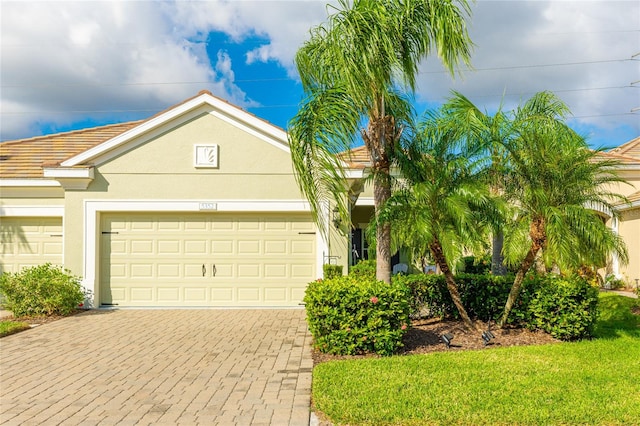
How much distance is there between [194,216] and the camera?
41.8ft

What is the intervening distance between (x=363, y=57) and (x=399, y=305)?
3683 mm

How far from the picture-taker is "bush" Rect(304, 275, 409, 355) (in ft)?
24.1

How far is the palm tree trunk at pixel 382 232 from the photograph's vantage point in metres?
8.29

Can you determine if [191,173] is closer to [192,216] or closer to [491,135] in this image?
[192,216]

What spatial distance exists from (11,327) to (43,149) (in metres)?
7.19

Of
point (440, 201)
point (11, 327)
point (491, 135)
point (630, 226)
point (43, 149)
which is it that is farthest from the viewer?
point (630, 226)

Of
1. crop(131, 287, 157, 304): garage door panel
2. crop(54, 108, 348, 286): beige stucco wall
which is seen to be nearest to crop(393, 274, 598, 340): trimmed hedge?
crop(54, 108, 348, 286): beige stucco wall

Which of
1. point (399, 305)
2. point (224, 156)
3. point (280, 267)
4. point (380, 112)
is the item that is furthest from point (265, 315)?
point (380, 112)

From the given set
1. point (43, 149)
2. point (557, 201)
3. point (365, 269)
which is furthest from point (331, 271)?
point (43, 149)

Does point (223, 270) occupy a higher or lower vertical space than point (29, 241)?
lower

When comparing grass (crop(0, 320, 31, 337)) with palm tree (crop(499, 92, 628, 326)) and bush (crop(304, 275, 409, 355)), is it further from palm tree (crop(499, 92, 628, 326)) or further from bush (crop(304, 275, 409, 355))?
palm tree (crop(499, 92, 628, 326))

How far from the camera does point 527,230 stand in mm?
8062

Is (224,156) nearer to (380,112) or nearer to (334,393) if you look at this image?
(380,112)

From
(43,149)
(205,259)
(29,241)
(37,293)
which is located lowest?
(37,293)
